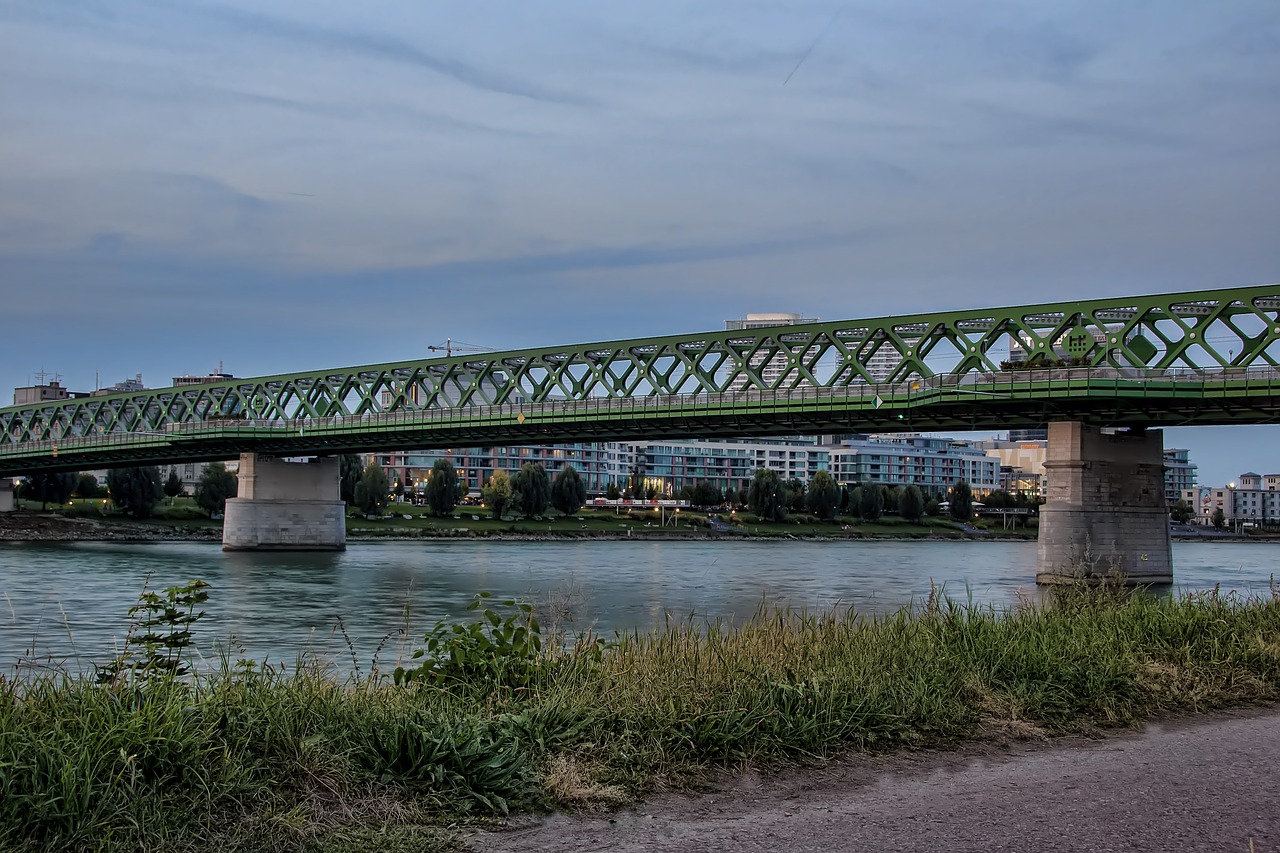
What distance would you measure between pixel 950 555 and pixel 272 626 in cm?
8560

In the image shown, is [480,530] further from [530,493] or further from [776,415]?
[776,415]

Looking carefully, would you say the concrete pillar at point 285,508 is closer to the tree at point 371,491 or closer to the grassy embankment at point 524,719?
the tree at point 371,491

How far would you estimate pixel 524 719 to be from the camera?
1103 cm

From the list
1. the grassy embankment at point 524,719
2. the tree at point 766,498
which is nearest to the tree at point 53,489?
the tree at point 766,498

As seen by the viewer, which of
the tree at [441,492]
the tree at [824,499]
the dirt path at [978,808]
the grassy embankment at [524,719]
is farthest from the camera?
the tree at [824,499]

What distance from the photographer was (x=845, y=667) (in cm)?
1403

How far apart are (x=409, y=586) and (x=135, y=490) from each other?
440ft

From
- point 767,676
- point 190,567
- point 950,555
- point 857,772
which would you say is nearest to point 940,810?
point 857,772

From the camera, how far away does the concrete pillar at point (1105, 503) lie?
212 ft

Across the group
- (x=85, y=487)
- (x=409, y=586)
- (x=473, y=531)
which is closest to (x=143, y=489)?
(x=85, y=487)

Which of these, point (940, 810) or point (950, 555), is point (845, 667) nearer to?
point (940, 810)

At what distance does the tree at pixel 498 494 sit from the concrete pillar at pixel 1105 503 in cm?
10288

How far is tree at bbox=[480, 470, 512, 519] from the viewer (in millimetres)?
163000

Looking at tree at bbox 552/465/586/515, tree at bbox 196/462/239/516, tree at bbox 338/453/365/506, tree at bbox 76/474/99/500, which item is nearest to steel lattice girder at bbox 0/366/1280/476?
tree at bbox 196/462/239/516
